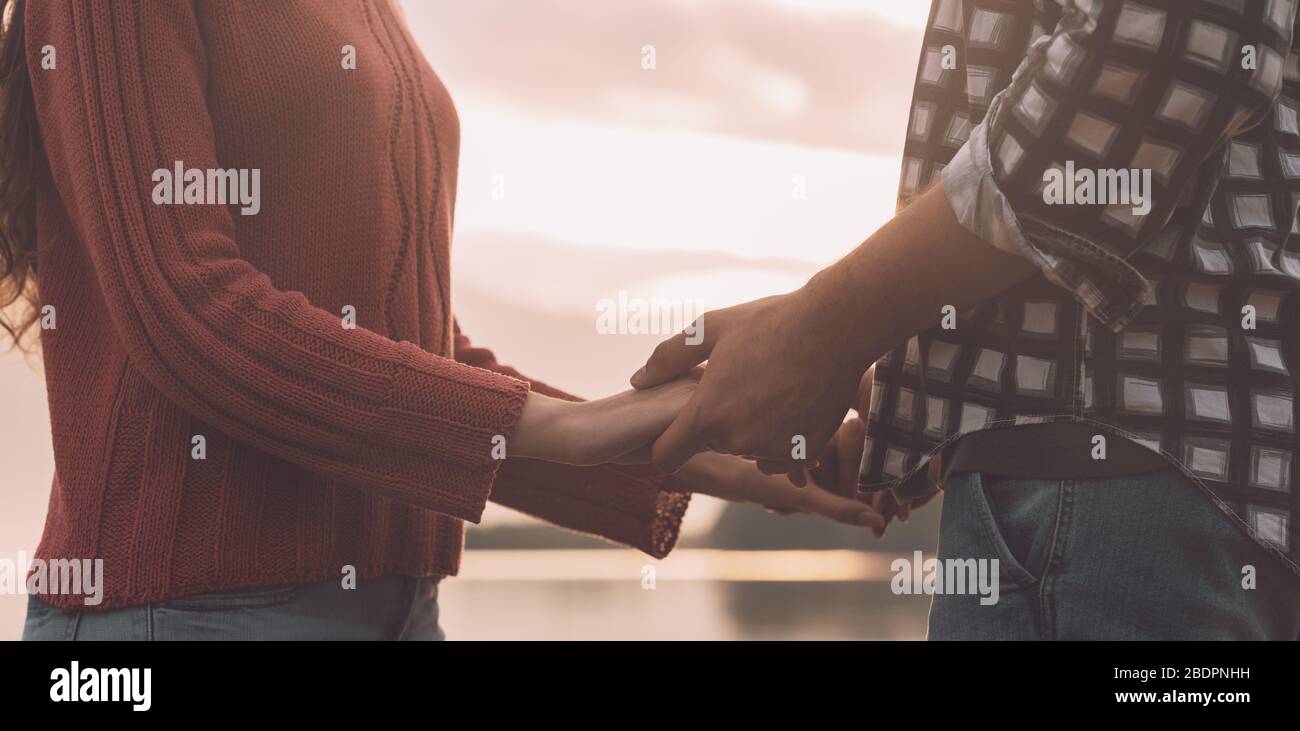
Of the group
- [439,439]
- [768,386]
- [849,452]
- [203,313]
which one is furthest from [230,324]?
[849,452]

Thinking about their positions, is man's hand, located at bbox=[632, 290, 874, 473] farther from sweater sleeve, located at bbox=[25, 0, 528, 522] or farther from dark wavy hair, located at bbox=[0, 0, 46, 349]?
dark wavy hair, located at bbox=[0, 0, 46, 349]

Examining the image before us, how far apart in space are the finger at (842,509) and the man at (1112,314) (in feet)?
1.23

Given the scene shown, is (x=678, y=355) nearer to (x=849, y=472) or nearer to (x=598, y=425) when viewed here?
(x=598, y=425)

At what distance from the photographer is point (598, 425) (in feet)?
3.02

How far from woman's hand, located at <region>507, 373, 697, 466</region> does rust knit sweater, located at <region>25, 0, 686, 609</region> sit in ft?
0.10

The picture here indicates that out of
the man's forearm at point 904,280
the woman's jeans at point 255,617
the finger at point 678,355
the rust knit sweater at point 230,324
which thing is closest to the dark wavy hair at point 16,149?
the rust knit sweater at point 230,324

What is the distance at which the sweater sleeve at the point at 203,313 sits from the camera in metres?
0.81

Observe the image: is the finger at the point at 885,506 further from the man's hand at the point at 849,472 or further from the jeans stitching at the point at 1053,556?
the jeans stitching at the point at 1053,556

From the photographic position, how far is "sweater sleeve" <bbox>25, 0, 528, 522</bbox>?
31.9 inches

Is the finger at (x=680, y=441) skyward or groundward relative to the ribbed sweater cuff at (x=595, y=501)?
skyward

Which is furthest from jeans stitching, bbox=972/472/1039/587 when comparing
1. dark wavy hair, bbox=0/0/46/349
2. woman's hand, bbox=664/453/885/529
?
dark wavy hair, bbox=0/0/46/349

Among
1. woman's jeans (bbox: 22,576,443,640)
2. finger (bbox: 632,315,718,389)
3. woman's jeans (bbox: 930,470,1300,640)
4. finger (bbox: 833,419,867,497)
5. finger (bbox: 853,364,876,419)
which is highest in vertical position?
finger (bbox: 632,315,718,389)

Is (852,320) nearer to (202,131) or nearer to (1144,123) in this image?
(1144,123)

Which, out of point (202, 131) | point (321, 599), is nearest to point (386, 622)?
point (321, 599)
